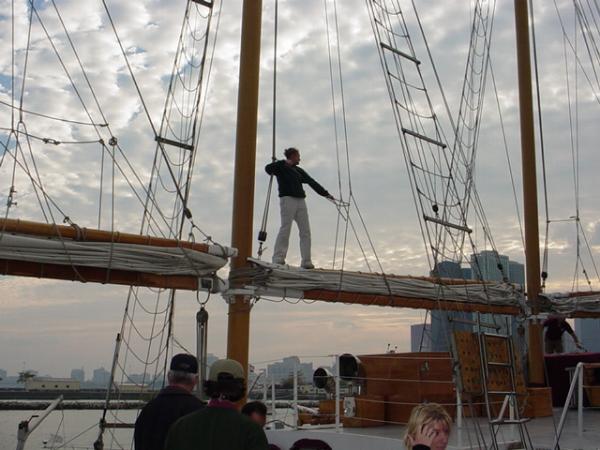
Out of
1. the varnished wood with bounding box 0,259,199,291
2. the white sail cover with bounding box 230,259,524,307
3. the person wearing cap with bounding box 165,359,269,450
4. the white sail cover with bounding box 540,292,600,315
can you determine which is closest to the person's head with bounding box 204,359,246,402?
the person wearing cap with bounding box 165,359,269,450

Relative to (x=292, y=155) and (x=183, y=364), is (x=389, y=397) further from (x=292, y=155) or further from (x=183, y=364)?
(x=183, y=364)

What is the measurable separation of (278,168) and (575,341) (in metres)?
8.64

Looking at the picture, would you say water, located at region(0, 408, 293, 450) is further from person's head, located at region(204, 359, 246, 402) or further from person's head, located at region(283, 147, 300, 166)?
person's head, located at region(204, 359, 246, 402)

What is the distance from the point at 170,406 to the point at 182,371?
20cm

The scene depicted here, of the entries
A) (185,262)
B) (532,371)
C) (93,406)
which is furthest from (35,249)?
(93,406)

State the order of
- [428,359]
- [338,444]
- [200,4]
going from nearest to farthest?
[338,444], [428,359], [200,4]

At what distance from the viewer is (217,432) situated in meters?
3.24

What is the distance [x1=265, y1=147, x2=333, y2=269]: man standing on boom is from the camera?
32.3 ft

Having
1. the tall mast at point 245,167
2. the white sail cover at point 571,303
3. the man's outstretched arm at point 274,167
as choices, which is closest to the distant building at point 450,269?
the white sail cover at point 571,303

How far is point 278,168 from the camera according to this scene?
10.1 metres

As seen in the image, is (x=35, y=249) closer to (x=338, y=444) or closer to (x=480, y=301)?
(x=338, y=444)

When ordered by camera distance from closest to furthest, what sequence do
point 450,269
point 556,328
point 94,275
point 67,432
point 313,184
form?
point 94,275 → point 313,184 → point 450,269 → point 556,328 → point 67,432

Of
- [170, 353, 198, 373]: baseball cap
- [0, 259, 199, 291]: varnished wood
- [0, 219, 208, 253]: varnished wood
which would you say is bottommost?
[170, 353, 198, 373]: baseball cap

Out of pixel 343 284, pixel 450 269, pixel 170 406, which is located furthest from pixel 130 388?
pixel 170 406
